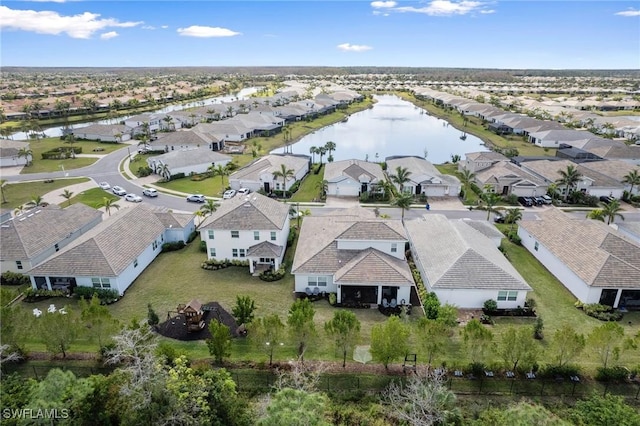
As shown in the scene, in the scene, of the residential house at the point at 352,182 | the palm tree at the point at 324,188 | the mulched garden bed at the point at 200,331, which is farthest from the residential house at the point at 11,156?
the mulched garden bed at the point at 200,331

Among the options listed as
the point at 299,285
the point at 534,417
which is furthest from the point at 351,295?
the point at 534,417

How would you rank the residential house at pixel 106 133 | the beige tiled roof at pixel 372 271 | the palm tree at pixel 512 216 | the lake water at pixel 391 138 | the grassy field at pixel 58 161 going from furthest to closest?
the residential house at pixel 106 133, the lake water at pixel 391 138, the grassy field at pixel 58 161, the palm tree at pixel 512 216, the beige tiled roof at pixel 372 271

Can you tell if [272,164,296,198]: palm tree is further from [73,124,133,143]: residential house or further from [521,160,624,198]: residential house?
[73,124,133,143]: residential house

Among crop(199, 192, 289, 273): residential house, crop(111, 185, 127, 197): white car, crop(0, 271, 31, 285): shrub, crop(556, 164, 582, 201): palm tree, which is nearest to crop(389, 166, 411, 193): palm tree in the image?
crop(556, 164, 582, 201): palm tree

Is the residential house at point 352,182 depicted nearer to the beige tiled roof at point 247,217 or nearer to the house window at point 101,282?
the beige tiled roof at point 247,217

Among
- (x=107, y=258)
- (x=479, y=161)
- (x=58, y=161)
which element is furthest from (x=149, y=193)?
(x=479, y=161)

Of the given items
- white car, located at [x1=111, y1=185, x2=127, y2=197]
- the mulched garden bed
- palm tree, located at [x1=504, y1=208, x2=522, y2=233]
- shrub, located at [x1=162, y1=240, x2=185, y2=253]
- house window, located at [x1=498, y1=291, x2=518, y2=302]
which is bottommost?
the mulched garden bed
